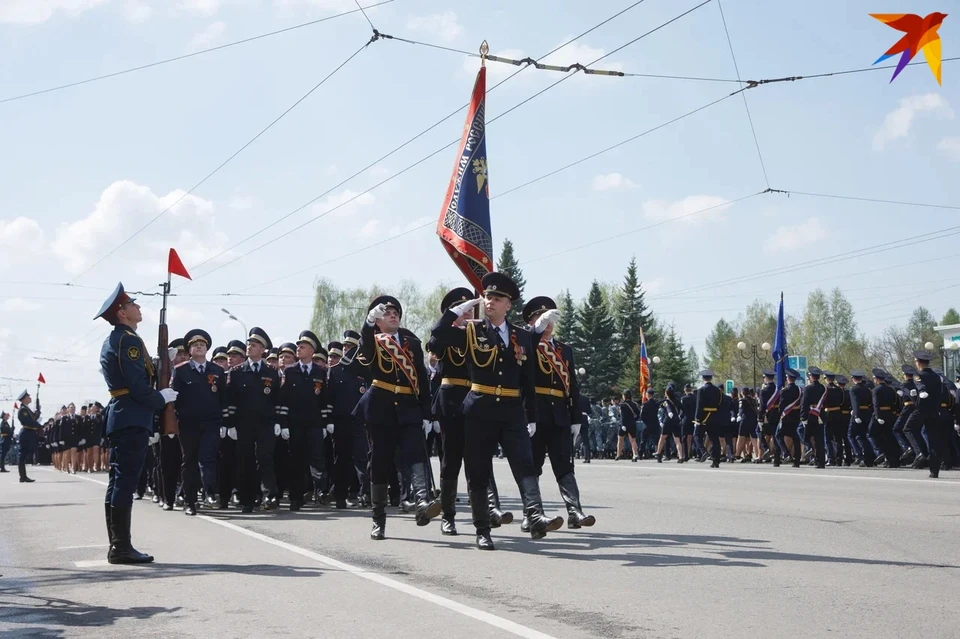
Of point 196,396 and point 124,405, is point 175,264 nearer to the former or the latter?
point 196,396

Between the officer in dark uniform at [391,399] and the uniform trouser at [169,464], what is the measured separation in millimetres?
4992

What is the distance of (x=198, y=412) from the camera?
45.1 ft

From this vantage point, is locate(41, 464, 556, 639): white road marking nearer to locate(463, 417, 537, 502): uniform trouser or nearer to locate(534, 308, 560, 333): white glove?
locate(463, 417, 537, 502): uniform trouser

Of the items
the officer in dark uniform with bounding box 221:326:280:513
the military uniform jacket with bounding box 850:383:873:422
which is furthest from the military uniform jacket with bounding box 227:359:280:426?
the military uniform jacket with bounding box 850:383:873:422

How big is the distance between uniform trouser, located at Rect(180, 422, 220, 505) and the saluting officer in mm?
333

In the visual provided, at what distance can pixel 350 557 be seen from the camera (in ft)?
28.0

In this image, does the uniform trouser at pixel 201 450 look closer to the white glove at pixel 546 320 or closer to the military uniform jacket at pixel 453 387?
the military uniform jacket at pixel 453 387

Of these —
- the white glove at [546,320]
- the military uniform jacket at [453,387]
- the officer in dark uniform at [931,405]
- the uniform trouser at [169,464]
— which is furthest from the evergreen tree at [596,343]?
the white glove at [546,320]

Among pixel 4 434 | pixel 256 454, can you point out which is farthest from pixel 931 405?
Result: pixel 4 434

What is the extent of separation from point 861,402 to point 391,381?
1468 cm

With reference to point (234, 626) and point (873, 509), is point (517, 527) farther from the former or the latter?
point (234, 626)

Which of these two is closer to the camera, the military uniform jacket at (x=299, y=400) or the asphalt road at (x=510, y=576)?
the asphalt road at (x=510, y=576)

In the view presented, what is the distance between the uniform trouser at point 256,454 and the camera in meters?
14.0

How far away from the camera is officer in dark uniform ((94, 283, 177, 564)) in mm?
8617
